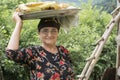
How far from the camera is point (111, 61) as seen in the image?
21.2ft

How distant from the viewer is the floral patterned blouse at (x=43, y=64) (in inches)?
115

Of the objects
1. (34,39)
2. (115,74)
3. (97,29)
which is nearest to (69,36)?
(34,39)

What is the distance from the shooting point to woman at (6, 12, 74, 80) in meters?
2.90

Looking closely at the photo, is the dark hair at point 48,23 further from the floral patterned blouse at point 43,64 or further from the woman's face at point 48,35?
the floral patterned blouse at point 43,64

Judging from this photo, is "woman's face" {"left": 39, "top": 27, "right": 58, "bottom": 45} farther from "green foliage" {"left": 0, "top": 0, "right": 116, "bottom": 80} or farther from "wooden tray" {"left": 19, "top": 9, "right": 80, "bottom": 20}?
"green foliage" {"left": 0, "top": 0, "right": 116, "bottom": 80}

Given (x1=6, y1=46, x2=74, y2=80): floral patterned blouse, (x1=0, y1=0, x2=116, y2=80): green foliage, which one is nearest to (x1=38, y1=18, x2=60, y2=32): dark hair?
(x1=6, y1=46, x2=74, y2=80): floral patterned blouse

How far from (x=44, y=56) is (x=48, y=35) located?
160mm

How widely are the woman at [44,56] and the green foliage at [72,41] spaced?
198cm

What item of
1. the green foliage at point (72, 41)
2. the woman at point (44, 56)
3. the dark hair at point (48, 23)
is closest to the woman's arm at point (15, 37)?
the woman at point (44, 56)

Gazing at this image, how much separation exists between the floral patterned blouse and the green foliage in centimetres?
200

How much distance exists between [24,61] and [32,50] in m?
0.10

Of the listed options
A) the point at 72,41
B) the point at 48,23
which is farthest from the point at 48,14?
the point at 72,41

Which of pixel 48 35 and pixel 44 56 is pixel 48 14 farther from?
pixel 44 56

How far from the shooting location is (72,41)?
6.09 meters
